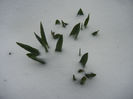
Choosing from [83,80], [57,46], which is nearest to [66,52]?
[57,46]

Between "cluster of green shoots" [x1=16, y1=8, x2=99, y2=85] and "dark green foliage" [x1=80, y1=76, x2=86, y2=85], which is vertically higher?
"cluster of green shoots" [x1=16, y1=8, x2=99, y2=85]

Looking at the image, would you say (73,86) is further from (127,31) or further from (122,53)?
(127,31)

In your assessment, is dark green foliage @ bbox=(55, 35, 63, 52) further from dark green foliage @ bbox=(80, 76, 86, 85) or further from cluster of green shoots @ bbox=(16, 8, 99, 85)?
dark green foliage @ bbox=(80, 76, 86, 85)

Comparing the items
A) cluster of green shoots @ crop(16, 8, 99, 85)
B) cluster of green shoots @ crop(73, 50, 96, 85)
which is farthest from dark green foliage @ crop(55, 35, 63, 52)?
→ cluster of green shoots @ crop(73, 50, 96, 85)

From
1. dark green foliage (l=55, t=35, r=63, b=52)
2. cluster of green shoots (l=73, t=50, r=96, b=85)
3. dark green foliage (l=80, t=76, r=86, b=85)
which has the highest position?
dark green foliage (l=55, t=35, r=63, b=52)

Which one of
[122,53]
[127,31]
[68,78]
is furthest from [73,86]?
[127,31]

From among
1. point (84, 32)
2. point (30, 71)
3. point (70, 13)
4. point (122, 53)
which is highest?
point (70, 13)

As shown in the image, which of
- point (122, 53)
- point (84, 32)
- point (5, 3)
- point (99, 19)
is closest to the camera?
point (122, 53)

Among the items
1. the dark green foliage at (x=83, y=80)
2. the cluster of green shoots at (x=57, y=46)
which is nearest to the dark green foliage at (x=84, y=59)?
the cluster of green shoots at (x=57, y=46)
